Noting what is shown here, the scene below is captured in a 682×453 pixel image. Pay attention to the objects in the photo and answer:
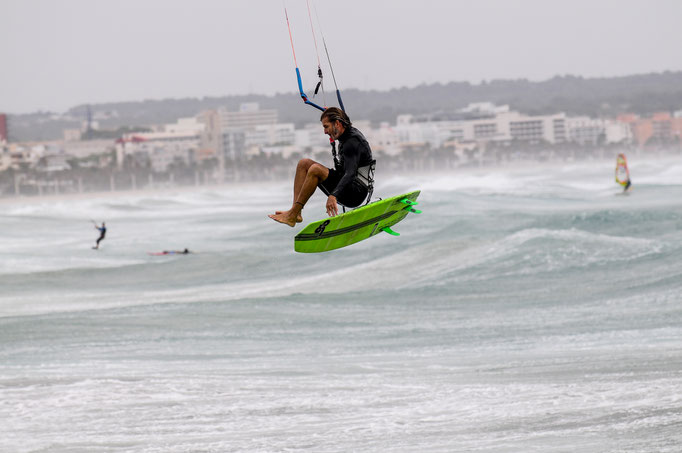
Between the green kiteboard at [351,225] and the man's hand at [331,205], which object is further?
the green kiteboard at [351,225]

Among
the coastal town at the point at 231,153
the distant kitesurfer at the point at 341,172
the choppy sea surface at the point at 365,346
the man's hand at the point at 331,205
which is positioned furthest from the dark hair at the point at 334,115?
the coastal town at the point at 231,153

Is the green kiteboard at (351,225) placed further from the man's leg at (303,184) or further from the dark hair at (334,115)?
the dark hair at (334,115)

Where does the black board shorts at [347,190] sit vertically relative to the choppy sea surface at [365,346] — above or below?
above

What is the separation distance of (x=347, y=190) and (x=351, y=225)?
0.83 meters

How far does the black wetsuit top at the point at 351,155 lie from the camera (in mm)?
8320

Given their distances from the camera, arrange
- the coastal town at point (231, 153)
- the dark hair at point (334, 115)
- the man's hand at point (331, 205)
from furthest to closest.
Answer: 1. the coastal town at point (231, 153)
2. the dark hair at point (334, 115)
3. the man's hand at point (331, 205)

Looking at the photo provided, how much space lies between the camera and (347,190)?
8.37 metres

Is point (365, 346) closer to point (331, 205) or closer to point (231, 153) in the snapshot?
point (331, 205)

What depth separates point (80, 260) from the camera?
2864 centimetres

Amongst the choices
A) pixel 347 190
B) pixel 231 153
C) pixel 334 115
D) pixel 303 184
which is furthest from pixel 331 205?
pixel 231 153

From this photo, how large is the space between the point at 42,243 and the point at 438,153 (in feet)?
495

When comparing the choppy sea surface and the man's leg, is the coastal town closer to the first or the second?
the choppy sea surface

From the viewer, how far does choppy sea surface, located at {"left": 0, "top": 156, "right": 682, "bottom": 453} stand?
9.09 metres

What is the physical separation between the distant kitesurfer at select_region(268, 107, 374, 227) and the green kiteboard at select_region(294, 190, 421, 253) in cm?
29
